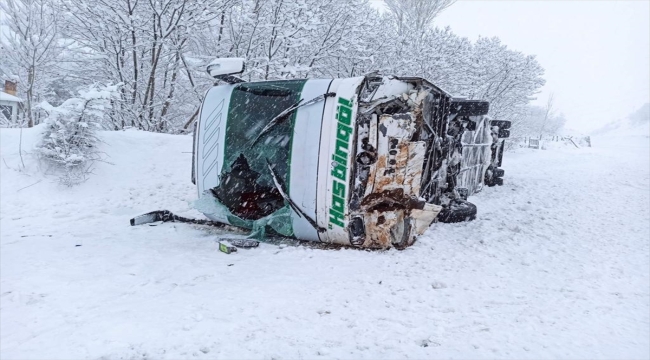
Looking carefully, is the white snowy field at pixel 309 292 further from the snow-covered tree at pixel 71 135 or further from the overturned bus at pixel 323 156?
the snow-covered tree at pixel 71 135

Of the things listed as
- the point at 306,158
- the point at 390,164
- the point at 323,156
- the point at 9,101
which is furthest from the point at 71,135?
the point at 9,101

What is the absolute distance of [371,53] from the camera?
1520 centimetres

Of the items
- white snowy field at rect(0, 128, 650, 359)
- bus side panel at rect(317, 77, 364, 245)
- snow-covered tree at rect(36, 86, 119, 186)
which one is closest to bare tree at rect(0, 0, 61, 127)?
snow-covered tree at rect(36, 86, 119, 186)

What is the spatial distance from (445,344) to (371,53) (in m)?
14.2

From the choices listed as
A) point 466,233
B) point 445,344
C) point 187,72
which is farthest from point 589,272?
point 187,72

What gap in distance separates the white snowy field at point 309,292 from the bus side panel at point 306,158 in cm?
32

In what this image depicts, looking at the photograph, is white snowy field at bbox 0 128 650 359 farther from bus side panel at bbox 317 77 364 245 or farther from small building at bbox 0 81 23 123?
small building at bbox 0 81 23 123

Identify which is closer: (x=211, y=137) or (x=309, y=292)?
(x=309, y=292)

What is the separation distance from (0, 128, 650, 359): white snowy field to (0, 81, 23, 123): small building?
18.7 m

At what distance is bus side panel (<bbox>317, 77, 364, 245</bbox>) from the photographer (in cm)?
366

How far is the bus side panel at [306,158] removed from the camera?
378 centimetres

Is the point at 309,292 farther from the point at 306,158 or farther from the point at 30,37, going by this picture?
the point at 30,37

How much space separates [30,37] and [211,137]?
15166 millimetres

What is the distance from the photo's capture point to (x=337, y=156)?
3660mm
